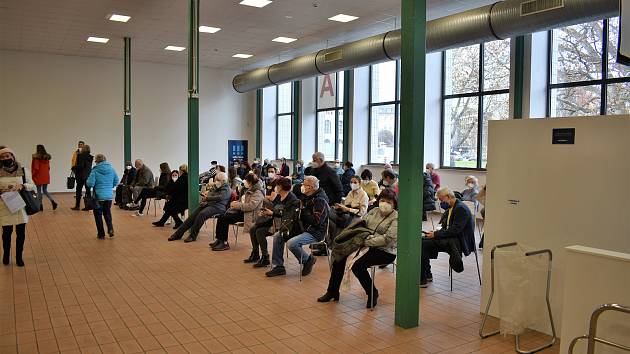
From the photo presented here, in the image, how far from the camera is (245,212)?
7441mm

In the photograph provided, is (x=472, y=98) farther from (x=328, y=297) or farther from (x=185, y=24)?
(x=328, y=297)

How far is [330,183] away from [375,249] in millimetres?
2705

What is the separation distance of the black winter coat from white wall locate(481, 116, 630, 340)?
10.4 ft

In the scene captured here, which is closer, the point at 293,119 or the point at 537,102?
the point at 537,102

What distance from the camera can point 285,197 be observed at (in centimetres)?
670

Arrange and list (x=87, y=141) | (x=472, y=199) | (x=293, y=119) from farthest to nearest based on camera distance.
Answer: (x=293, y=119)
(x=87, y=141)
(x=472, y=199)

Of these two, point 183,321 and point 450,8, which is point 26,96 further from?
point 183,321

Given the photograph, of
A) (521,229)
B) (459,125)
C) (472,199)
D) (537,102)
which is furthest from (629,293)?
A: (459,125)

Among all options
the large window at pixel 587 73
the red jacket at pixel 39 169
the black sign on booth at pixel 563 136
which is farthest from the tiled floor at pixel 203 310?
the red jacket at pixel 39 169

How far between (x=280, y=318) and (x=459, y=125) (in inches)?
363

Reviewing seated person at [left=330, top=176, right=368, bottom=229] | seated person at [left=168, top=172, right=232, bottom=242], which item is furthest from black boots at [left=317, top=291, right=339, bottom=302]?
seated person at [left=168, top=172, right=232, bottom=242]

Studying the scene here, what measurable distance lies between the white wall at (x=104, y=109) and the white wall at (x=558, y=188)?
1511 centimetres

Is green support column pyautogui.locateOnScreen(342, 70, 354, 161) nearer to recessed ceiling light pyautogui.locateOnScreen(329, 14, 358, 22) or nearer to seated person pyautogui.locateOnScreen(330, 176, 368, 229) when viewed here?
recessed ceiling light pyautogui.locateOnScreen(329, 14, 358, 22)

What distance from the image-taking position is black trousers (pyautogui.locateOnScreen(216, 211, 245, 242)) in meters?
7.93
